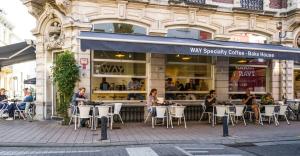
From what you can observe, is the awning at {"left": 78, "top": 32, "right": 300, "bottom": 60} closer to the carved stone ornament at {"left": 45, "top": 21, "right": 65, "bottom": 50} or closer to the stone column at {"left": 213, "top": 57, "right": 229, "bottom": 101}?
the stone column at {"left": 213, "top": 57, "right": 229, "bottom": 101}

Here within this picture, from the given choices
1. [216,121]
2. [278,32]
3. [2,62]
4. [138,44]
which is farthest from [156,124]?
[2,62]

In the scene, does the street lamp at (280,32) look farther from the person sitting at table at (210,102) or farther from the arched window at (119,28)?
the arched window at (119,28)

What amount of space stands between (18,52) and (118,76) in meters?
4.83

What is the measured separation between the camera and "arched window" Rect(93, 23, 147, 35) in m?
13.4

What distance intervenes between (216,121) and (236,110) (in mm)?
1012

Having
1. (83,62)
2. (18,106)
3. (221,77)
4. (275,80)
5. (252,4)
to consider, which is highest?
(252,4)

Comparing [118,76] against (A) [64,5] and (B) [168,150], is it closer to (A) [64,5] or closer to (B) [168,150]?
(A) [64,5]

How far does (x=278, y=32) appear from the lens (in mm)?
16406

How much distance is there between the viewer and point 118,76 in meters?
13.7

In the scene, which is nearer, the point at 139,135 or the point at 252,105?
the point at 139,135

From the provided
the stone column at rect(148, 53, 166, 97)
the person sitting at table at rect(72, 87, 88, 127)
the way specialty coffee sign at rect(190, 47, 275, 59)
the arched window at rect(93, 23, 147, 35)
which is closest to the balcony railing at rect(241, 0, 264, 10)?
the way specialty coffee sign at rect(190, 47, 275, 59)

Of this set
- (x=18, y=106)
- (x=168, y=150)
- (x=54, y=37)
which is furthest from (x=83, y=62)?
(x=168, y=150)

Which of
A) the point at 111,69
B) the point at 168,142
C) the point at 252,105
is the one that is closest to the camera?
the point at 168,142

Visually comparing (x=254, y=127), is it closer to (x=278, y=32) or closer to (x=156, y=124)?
(x=156, y=124)
